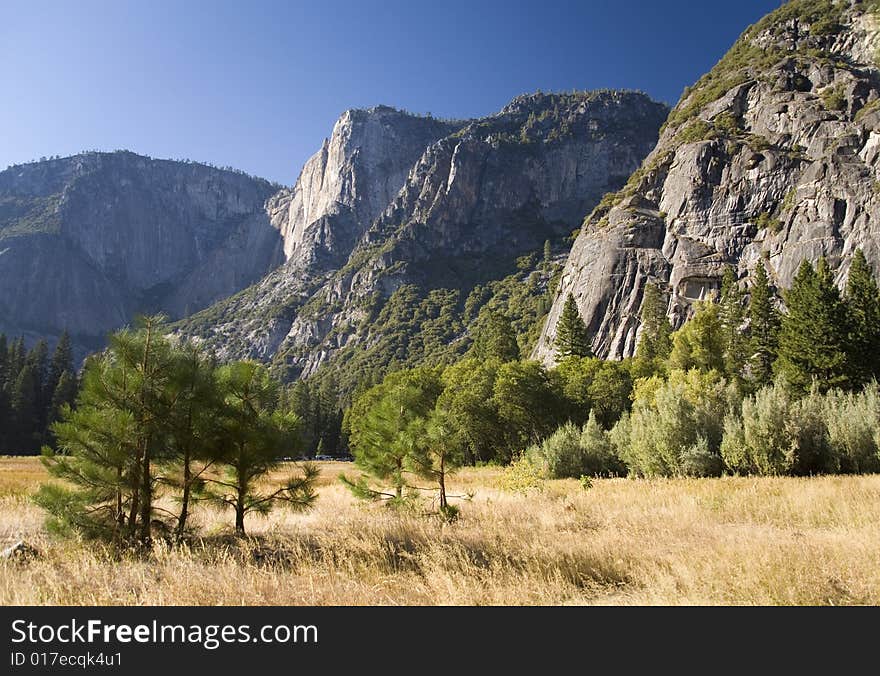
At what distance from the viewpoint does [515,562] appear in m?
6.84

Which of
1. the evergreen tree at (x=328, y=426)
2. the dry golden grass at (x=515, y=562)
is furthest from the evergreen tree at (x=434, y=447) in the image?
the evergreen tree at (x=328, y=426)

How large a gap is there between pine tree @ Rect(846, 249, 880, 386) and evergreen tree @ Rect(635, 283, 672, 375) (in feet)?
51.2

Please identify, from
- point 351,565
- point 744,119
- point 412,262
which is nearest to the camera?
point 351,565

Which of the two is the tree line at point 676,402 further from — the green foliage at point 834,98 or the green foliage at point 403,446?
the green foliage at point 834,98

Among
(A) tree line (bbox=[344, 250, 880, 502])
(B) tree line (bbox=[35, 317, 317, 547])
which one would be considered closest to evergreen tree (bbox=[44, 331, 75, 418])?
(A) tree line (bbox=[344, 250, 880, 502])

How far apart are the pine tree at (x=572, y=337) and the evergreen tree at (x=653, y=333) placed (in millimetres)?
7222

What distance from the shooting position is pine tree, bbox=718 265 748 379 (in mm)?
43562

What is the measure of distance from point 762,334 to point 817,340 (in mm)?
13411

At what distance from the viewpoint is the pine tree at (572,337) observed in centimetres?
6288
